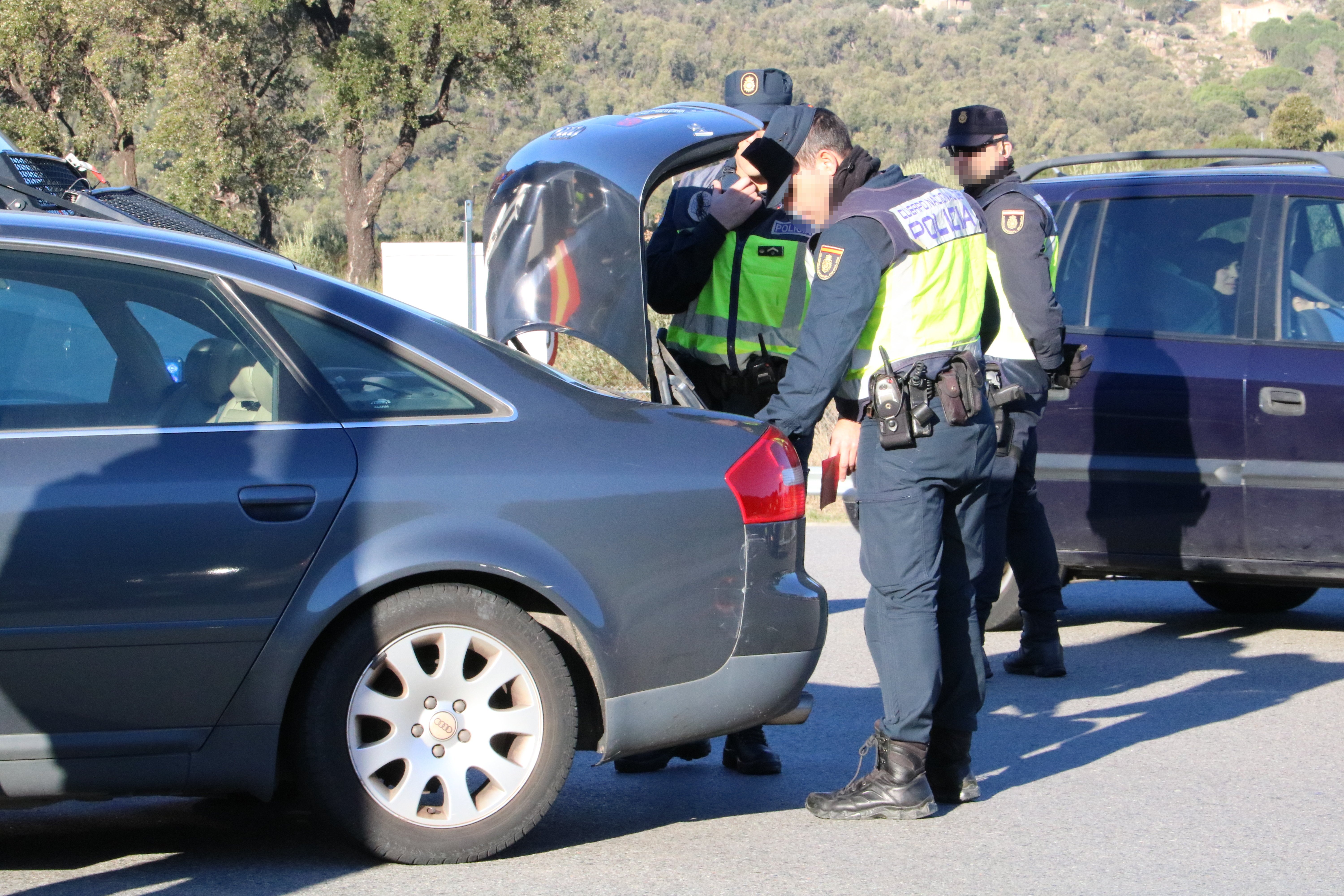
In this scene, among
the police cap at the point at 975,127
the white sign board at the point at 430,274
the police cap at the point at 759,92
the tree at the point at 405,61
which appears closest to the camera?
the police cap at the point at 759,92

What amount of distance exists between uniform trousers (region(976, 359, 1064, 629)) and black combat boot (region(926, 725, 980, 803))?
428 millimetres

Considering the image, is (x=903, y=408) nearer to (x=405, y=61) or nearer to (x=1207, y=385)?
(x=1207, y=385)

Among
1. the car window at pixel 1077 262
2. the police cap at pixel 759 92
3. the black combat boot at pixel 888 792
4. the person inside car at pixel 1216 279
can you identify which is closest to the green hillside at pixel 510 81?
the car window at pixel 1077 262

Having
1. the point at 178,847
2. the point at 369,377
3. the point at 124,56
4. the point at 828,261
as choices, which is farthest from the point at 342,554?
the point at 124,56

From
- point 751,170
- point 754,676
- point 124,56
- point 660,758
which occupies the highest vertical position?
point 124,56

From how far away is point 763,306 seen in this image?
4668 millimetres

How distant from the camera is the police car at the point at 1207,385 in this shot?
5.87m

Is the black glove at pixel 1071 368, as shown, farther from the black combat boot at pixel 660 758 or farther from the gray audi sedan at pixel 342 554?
the gray audi sedan at pixel 342 554

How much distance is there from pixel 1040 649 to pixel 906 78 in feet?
257

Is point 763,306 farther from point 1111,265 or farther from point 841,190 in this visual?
point 1111,265

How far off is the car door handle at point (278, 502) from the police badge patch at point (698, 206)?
1774 mm

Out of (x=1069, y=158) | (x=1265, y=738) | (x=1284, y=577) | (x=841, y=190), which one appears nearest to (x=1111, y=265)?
(x=1069, y=158)

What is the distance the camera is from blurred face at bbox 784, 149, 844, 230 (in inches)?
164

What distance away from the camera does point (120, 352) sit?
352 centimetres
